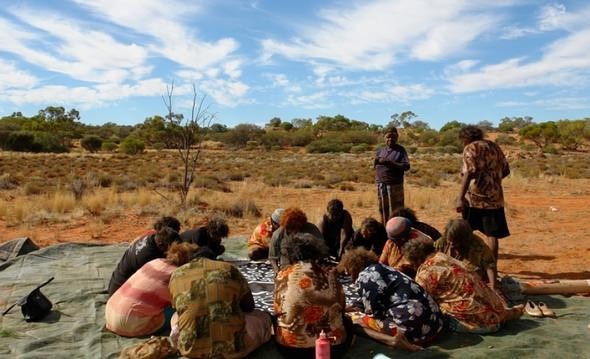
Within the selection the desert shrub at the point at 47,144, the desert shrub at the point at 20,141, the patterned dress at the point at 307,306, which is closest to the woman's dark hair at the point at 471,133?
the patterned dress at the point at 307,306

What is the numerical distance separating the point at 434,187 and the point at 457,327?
629 inches

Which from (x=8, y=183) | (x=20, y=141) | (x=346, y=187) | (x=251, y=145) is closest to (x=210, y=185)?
(x=346, y=187)

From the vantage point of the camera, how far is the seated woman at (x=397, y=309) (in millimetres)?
4176

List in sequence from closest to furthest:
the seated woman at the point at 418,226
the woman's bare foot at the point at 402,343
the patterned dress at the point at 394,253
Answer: the woman's bare foot at the point at 402,343
the patterned dress at the point at 394,253
the seated woman at the point at 418,226

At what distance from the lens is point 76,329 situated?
4.77 meters

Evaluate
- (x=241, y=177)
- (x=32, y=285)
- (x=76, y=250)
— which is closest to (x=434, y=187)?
(x=241, y=177)

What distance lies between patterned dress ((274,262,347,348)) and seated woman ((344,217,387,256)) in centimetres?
217

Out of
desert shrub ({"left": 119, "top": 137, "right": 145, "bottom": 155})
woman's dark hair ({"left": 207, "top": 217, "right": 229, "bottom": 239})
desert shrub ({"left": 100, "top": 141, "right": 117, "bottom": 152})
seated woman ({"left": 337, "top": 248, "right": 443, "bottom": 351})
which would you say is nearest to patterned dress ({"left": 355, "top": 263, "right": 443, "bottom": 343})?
seated woman ({"left": 337, "top": 248, "right": 443, "bottom": 351})

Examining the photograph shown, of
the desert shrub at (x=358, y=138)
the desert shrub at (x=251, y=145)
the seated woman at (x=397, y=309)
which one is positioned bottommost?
the seated woman at (x=397, y=309)

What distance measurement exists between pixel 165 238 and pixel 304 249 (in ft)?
5.05

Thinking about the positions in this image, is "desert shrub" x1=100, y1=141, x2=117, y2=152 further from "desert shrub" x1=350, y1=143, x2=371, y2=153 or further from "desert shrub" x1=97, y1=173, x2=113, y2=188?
"desert shrub" x1=97, y1=173, x2=113, y2=188

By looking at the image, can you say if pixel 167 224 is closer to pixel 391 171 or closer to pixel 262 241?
pixel 262 241

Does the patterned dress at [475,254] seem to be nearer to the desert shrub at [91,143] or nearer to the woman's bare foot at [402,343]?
the woman's bare foot at [402,343]

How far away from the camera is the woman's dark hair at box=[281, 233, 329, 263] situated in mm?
4039
